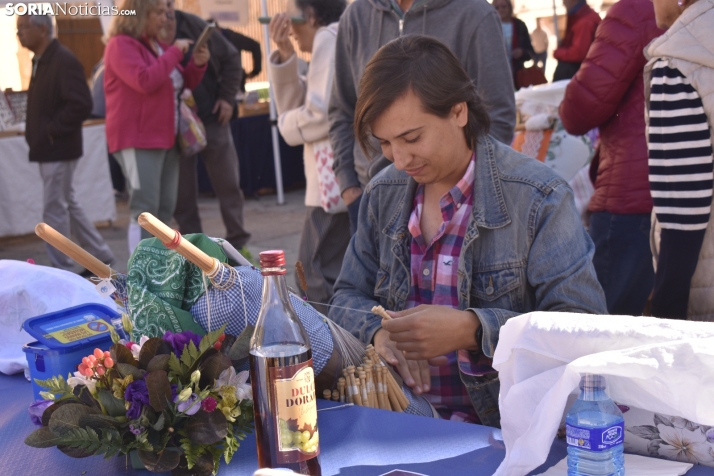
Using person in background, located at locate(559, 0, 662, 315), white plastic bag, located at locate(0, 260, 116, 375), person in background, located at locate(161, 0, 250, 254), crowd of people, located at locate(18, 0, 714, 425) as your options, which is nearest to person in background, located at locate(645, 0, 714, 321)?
crowd of people, located at locate(18, 0, 714, 425)

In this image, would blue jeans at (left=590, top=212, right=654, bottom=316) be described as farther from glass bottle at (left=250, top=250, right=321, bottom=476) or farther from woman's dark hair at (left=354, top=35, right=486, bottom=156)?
glass bottle at (left=250, top=250, right=321, bottom=476)

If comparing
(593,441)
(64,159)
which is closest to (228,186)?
(64,159)

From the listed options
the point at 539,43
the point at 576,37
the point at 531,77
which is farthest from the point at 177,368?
the point at 539,43

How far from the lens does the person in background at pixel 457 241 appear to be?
1.55 metres

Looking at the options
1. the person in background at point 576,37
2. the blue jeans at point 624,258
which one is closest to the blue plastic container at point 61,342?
the blue jeans at point 624,258

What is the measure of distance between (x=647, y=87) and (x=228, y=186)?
12.9ft

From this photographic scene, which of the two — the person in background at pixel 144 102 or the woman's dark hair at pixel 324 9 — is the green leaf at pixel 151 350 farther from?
the person in background at pixel 144 102

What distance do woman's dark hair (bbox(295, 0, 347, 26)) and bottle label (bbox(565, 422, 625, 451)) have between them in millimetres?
2773

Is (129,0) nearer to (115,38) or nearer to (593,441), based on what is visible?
(115,38)

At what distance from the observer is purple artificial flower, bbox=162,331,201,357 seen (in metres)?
1.24

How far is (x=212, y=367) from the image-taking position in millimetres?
1200

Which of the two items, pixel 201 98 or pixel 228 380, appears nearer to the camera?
pixel 228 380

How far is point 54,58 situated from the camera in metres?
4.84

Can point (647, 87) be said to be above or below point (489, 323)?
above
